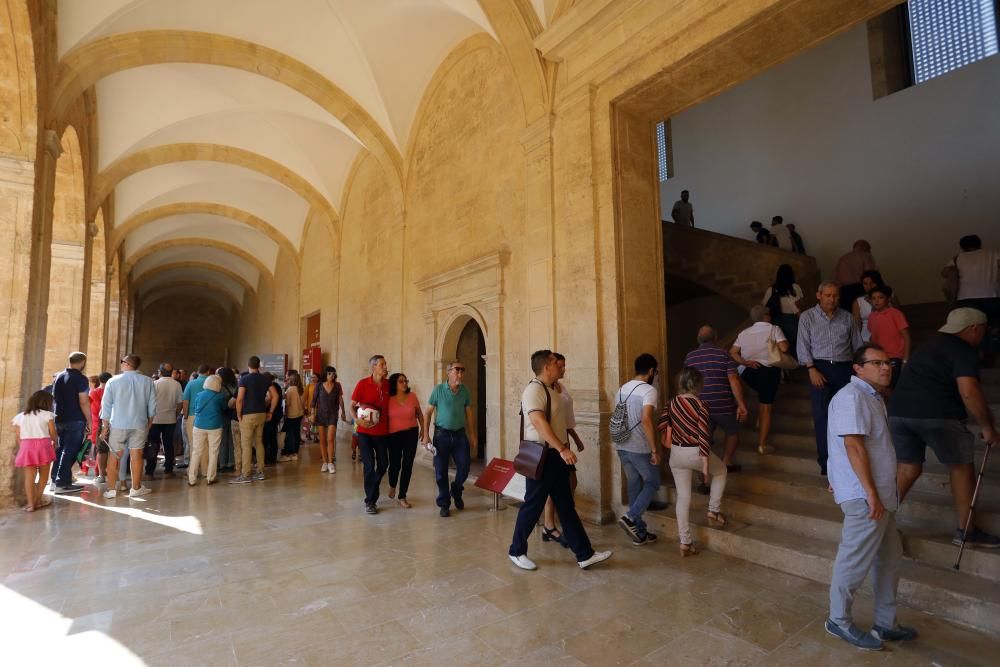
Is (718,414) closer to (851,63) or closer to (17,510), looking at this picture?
(17,510)

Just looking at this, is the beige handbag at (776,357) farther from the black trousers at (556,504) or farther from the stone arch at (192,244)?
the stone arch at (192,244)

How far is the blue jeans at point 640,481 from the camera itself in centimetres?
395

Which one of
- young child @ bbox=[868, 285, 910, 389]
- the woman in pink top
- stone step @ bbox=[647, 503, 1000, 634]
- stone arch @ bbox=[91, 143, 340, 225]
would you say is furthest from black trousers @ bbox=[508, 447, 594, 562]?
stone arch @ bbox=[91, 143, 340, 225]

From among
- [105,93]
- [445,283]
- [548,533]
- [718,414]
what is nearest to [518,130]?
[445,283]

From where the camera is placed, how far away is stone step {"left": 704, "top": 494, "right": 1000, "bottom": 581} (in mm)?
2953

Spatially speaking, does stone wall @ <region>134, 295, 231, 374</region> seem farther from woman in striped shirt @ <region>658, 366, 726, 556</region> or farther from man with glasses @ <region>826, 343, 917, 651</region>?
man with glasses @ <region>826, 343, 917, 651</region>

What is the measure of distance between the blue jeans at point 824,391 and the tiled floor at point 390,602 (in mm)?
1167

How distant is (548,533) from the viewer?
417cm

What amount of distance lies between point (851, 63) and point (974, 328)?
8.52 m

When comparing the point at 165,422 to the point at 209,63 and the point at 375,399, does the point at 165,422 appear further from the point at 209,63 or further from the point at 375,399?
the point at 209,63

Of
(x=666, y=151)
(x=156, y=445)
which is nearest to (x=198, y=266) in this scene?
(x=156, y=445)

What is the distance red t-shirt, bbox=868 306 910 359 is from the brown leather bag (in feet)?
9.32

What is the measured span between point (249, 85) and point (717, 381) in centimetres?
959

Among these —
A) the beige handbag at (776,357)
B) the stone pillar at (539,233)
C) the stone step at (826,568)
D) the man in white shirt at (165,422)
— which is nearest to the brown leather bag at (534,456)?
the stone step at (826,568)
